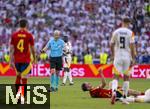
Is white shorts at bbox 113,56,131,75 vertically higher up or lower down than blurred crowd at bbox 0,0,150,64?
lower down

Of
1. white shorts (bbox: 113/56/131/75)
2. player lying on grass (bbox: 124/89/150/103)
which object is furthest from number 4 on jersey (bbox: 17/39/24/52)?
player lying on grass (bbox: 124/89/150/103)

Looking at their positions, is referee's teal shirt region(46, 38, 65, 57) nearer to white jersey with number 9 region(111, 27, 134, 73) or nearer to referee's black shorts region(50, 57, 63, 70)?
referee's black shorts region(50, 57, 63, 70)

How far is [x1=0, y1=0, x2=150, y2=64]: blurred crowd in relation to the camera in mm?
42031

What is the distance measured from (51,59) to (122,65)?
628cm

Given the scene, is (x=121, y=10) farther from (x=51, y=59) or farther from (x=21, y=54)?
(x=21, y=54)

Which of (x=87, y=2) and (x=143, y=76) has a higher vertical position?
(x=87, y=2)

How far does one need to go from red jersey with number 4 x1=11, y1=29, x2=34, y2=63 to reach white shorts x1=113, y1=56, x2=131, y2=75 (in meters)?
2.61

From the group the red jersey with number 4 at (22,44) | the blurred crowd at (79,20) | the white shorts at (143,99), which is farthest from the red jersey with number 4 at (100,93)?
the blurred crowd at (79,20)

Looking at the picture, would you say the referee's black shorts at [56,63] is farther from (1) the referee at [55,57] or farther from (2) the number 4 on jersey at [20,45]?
(2) the number 4 on jersey at [20,45]

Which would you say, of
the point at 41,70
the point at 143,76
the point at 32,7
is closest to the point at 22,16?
the point at 32,7

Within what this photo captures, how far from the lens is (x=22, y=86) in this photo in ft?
61.7

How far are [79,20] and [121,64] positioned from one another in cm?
2530

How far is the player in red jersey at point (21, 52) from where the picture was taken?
18.8m

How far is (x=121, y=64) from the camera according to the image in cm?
1939
